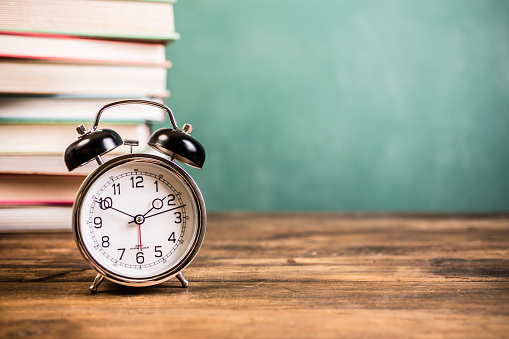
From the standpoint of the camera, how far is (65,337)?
0.71 m

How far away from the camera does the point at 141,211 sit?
95 cm

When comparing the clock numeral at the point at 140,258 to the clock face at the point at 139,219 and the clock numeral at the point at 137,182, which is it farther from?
the clock numeral at the point at 137,182

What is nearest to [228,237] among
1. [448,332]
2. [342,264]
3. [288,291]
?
[342,264]

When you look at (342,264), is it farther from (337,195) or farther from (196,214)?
(337,195)

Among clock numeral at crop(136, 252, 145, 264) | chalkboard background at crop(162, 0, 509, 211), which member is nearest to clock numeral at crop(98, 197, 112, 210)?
clock numeral at crop(136, 252, 145, 264)

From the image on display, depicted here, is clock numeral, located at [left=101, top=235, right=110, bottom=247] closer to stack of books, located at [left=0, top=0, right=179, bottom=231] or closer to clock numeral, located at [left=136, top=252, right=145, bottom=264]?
clock numeral, located at [left=136, top=252, right=145, bottom=264]

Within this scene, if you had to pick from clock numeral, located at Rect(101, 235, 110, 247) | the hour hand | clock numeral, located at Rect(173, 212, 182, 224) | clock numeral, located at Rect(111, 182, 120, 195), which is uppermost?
clock numeral, located at Rect(111, 182, 120, 195)

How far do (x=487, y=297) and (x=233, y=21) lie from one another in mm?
1333

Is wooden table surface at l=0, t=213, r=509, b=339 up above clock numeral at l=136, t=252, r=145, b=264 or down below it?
below

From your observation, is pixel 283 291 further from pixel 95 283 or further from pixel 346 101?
pixel 346 101

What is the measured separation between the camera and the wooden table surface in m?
0.75

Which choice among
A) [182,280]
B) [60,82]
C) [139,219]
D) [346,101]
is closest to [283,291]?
[182,280]

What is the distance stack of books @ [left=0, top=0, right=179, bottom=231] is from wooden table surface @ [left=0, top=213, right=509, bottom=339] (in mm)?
135

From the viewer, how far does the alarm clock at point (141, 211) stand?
91 cm
